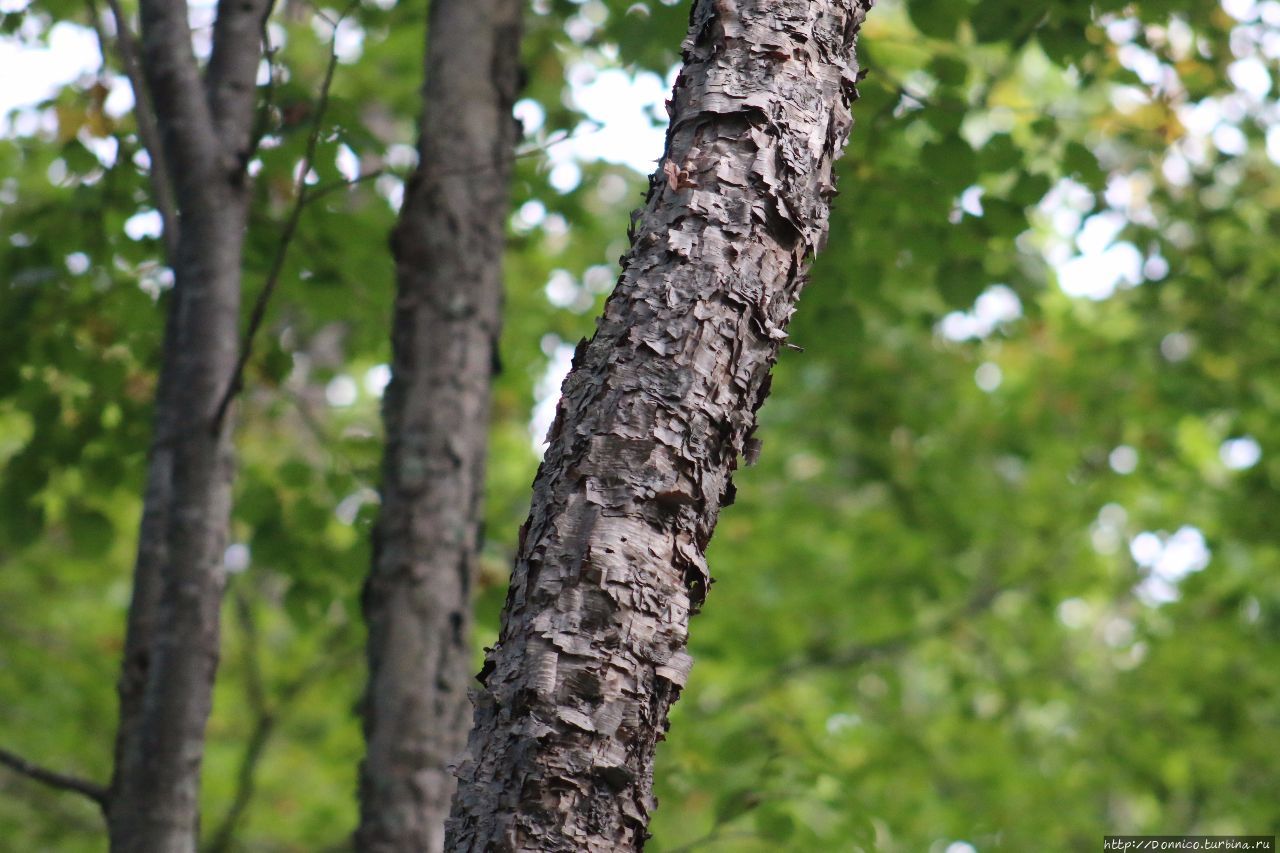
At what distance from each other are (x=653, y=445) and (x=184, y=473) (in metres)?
1.40

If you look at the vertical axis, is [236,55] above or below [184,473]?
above

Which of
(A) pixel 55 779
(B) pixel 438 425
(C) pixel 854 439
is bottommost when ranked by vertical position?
(A) pixel 55 779

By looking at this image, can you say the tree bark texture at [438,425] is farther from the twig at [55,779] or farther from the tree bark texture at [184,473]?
the twig at [55,779]

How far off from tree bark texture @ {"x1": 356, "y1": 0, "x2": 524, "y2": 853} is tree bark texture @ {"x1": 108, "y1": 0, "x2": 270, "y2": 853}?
1.92 feet

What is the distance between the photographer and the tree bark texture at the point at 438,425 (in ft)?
9.41

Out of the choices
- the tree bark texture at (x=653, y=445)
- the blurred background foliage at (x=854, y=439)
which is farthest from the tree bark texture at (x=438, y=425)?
the tree bark texture at (x=653, y=445)

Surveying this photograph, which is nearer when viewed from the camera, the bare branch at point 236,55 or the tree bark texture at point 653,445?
the tree bark texture at point 653,445

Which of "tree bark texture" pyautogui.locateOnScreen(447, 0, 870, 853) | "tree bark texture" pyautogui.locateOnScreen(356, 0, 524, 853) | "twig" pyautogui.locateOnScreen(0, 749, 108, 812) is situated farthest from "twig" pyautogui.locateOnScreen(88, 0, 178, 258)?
"tree bark texture" pyautogui.locateOnScreen(447, 0, 870, 853)

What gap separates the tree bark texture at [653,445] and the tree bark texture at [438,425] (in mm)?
1373

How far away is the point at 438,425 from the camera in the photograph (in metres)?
3.10

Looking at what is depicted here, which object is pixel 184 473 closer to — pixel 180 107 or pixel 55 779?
pixel 55 779

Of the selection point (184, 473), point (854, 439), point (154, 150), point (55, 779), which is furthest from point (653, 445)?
point (854, 439)

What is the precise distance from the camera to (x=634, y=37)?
343 cm

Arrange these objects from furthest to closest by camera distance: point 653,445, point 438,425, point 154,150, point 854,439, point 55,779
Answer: point 854,439 < point 438,425 < point 154,150 < point 55,779 < point 653,445
